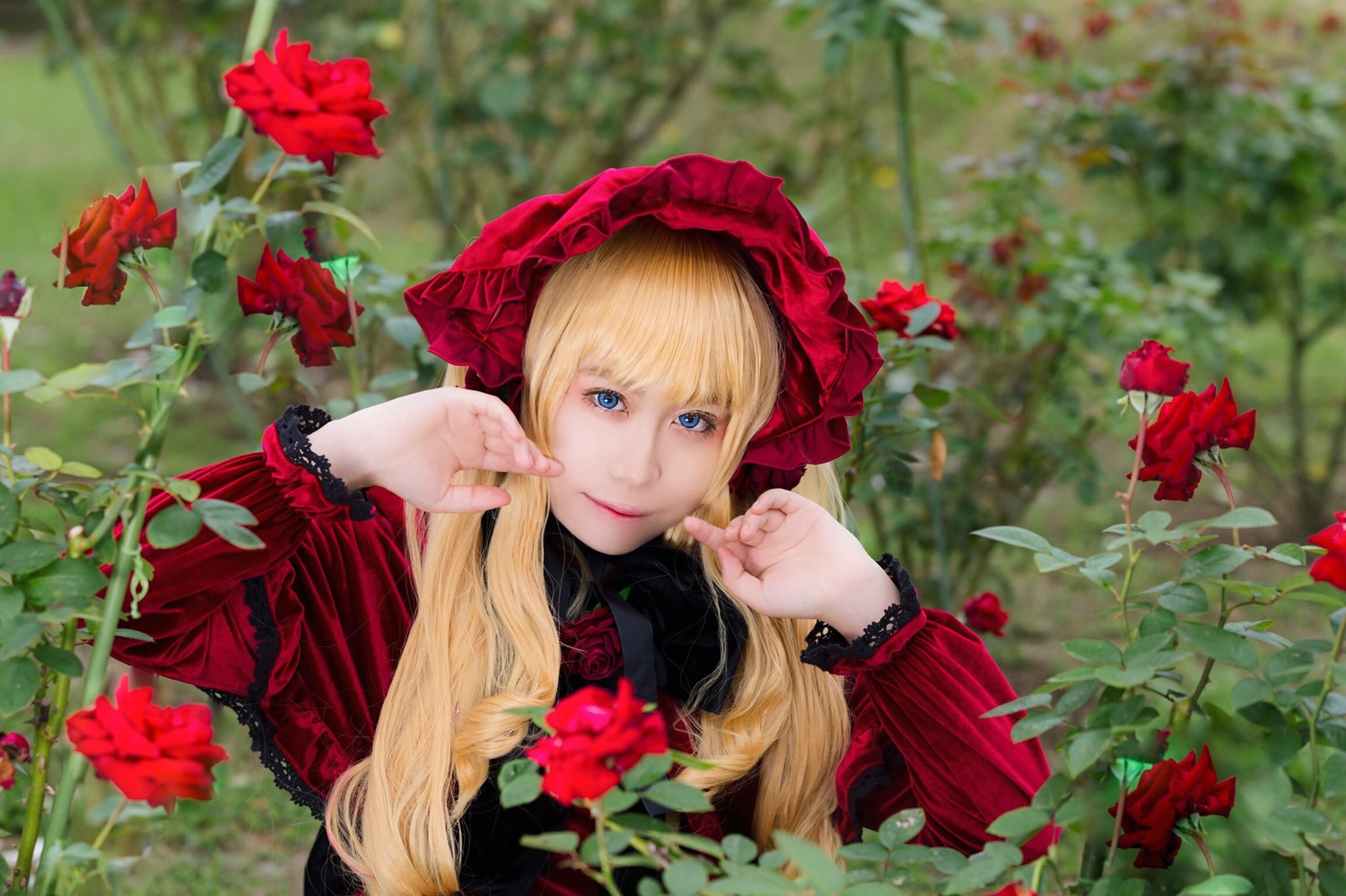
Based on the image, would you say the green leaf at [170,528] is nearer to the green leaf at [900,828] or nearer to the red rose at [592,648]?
the red rose at [592,648]

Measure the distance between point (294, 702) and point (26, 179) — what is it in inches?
287

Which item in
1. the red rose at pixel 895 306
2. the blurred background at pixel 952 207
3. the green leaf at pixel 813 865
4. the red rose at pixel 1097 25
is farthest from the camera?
the red rose at pixel 1097 25

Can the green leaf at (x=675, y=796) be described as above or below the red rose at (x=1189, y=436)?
below

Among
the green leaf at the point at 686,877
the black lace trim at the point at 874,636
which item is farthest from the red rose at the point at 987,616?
the green leaf at the point at 686,877

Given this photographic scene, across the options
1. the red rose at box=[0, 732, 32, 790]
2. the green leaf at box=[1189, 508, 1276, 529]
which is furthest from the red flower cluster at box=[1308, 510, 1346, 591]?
the red rose at box=[0, 732, 32, 790]

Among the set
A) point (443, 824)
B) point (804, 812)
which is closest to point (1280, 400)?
point (804, 812)

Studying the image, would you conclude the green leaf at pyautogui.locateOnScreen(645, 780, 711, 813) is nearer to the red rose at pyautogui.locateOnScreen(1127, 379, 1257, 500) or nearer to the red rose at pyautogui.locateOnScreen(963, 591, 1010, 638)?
the red rose at pyautogui.locateOnScreen(1127, 379, 1257, 500)

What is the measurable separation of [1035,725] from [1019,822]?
0.30ft

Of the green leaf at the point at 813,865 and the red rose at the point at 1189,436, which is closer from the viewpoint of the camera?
the green leaf at the point at 813,865

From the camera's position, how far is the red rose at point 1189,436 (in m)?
1.29

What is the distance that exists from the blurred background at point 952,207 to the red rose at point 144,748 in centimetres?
111

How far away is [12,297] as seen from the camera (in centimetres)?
126

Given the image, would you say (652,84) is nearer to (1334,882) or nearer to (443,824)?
(443,824)

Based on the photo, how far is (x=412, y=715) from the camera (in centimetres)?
165
